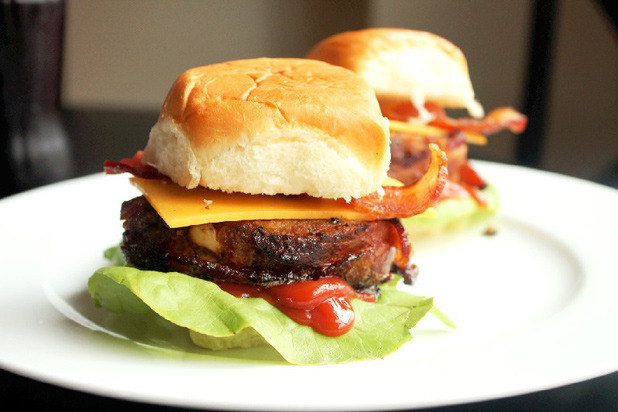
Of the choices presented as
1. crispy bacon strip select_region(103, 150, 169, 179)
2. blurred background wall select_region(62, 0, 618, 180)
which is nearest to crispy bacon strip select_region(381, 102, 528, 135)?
crispy bacon strip select_region(103, 150, 169, 179)

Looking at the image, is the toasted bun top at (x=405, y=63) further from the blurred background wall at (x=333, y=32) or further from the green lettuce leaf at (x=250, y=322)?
the blurred background wall at (x=333, y=32)

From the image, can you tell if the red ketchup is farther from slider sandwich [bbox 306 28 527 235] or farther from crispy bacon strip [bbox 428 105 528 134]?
crispy bacon strip [bbox 428 105 528 134]

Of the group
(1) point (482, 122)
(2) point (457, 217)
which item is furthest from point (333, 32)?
(2) point (457, 217)

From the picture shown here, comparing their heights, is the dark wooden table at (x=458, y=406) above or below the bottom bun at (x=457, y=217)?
above

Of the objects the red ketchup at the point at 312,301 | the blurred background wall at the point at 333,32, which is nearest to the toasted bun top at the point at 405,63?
the red ketchup at the point at 312,301

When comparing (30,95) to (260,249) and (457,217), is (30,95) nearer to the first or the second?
(457,217)

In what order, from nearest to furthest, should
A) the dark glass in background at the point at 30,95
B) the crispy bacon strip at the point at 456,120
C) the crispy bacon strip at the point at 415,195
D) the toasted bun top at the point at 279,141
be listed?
1. the toasted bun top at the point at 279,141
2. the crispy bacon strip at the point at 415,195
3. the crispy bacon strip at the point at 456,120
4. the dark glass in background at the point at 30,95
